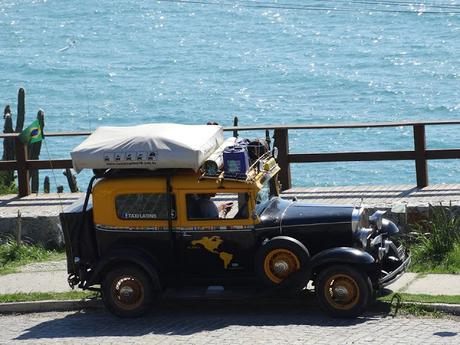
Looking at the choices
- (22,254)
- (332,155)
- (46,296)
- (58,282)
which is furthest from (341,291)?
(22,254)

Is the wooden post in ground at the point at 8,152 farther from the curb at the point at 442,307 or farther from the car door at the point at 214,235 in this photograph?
the curb at the point at 442,307

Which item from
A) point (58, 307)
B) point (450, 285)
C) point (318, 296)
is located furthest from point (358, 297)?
point (58, 307)

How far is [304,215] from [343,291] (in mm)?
1021

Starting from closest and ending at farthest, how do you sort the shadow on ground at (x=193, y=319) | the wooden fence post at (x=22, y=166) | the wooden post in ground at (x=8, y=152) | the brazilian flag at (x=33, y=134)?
the shadow on ground at (x=193, y=319) < the brazilian flag at (x=33, y=134) < the wooden fence post at (x=22, y=166) < the wooden post in ground at (x=8, y=152)

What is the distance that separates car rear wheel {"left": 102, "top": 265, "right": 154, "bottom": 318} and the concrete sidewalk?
65.2 inches

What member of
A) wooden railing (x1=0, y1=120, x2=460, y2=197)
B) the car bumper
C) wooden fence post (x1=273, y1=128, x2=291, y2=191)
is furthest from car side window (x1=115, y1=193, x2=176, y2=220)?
Result: wooden fence post (x1=273, y1=128, x2=291, y2=191)

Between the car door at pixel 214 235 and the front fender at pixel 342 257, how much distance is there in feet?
2.65

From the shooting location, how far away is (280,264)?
1273cm

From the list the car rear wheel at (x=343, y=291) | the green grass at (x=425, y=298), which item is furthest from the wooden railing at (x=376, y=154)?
the car rear wheel at (x=343, y=291)

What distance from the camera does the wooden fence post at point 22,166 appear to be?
18047 mm

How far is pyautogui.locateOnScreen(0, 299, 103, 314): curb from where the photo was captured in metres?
13.9

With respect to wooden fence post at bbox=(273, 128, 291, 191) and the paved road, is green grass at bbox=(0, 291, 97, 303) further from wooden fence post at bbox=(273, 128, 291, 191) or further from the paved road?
wooden fence post at bbox=(273, 128, 291, 191)

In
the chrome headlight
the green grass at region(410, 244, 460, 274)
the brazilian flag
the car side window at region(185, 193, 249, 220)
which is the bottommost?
the green grass at region(410, 244, 460, 274)

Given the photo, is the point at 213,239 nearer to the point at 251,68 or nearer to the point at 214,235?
the point at 214,235
